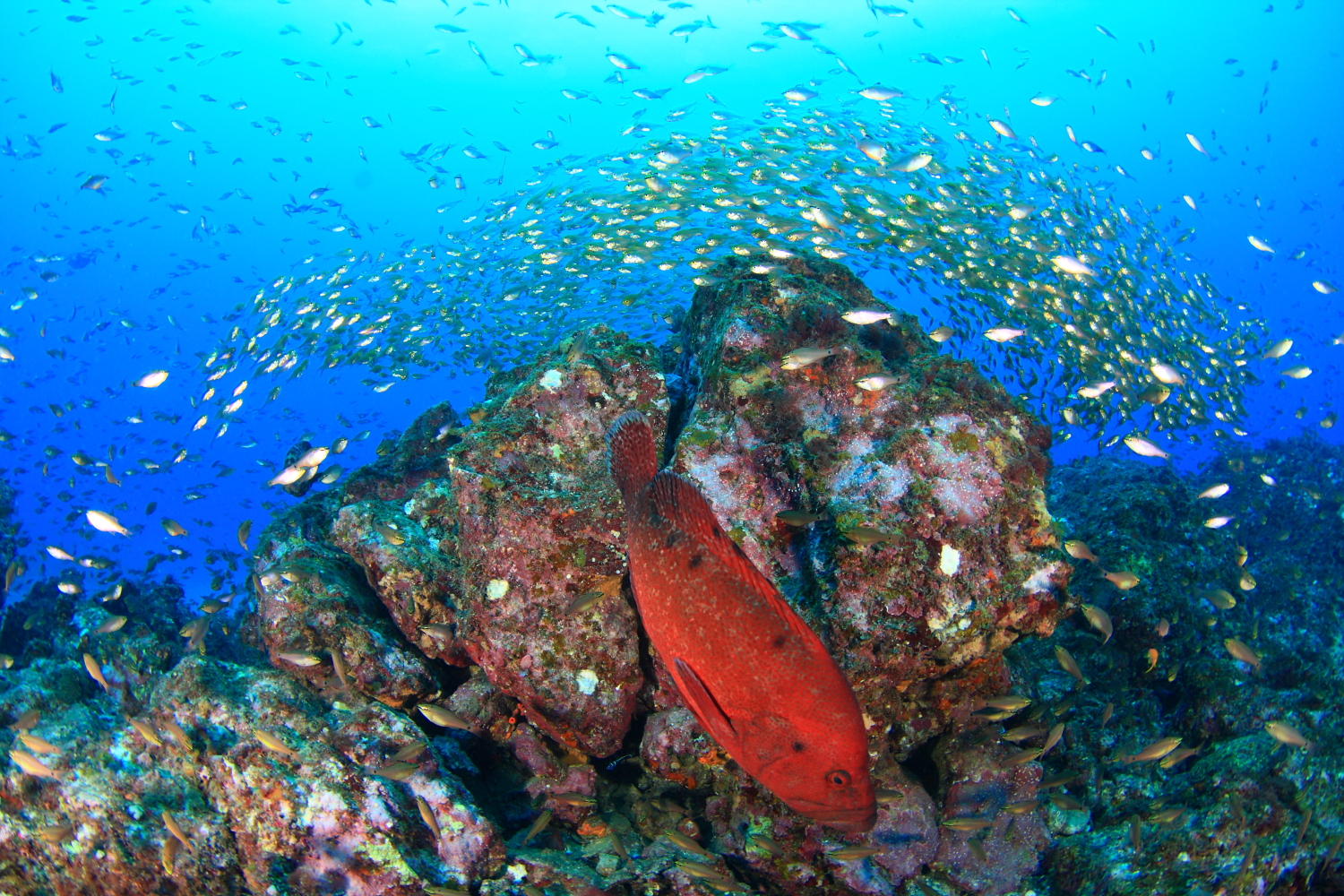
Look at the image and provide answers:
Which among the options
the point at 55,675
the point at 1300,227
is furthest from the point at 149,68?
the point at 1300,227

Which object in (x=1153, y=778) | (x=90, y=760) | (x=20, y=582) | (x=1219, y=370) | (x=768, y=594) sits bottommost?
(x=20, y=582)

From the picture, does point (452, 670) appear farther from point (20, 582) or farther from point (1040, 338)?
point (20, 582)

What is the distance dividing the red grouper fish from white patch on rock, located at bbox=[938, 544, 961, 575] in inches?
65.0

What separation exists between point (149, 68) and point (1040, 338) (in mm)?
123096

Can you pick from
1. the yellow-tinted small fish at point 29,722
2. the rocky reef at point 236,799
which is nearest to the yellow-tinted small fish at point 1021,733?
the rocky reef at point 236,799

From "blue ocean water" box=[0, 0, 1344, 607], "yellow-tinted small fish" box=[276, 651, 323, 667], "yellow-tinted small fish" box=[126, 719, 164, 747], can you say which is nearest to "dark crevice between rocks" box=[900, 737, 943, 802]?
"yellow-tinted small fish" box=[276, 651, 323, 667]

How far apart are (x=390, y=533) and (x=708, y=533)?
3.89m

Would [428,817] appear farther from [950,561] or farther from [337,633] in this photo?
[950,561]

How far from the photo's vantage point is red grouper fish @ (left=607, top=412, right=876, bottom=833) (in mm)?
1529

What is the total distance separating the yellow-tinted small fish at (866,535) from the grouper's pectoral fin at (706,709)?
1.60 m

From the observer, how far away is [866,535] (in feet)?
9.70

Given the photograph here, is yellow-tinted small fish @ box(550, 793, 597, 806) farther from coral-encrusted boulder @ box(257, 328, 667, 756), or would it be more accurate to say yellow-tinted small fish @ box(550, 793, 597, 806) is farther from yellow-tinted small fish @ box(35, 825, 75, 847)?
yellow-tinted small fish @ box(35, 825, 75, 847)

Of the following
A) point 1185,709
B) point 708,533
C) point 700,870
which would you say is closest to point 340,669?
point 700,870

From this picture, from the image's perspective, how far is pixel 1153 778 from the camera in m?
4.22
